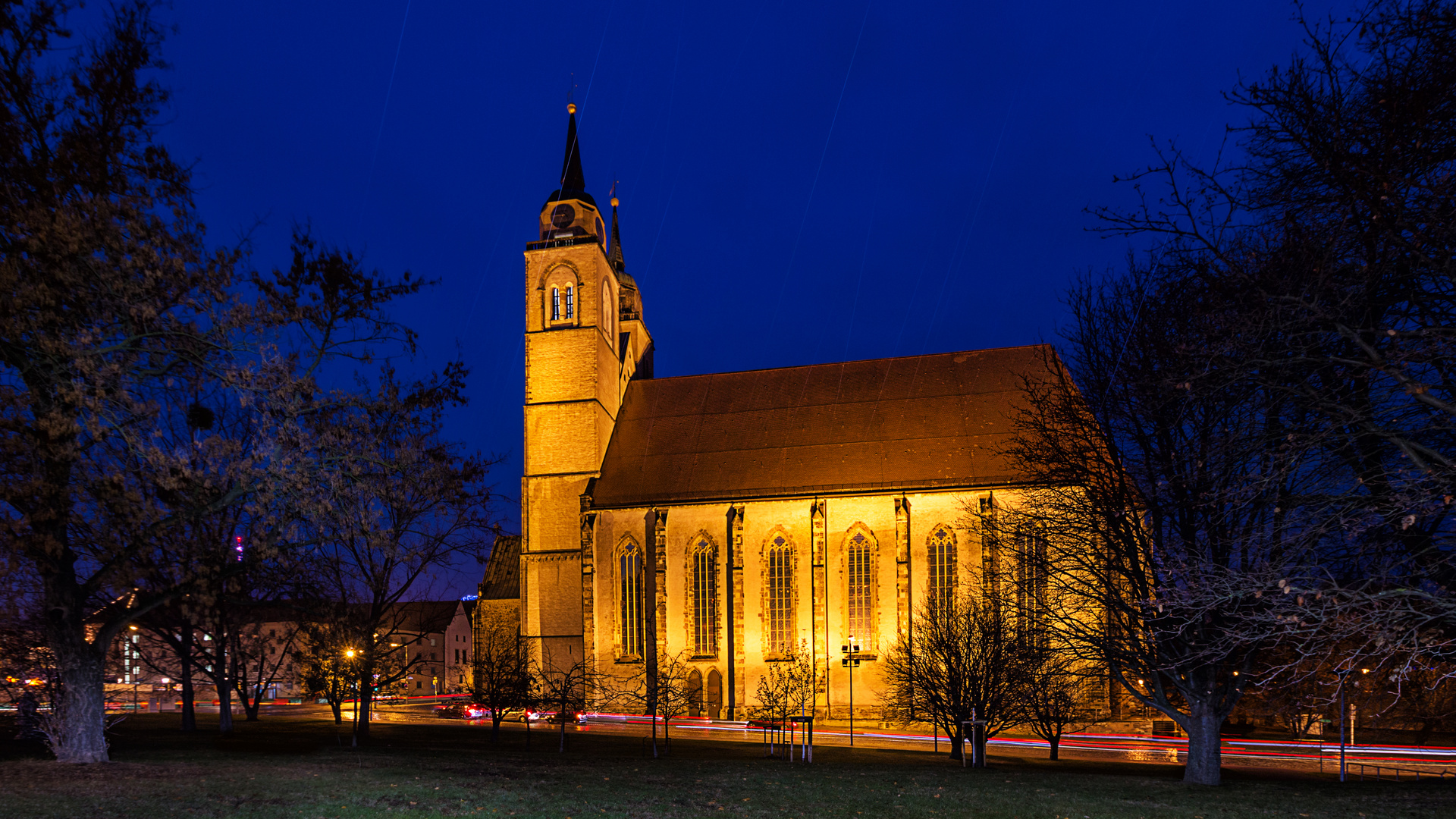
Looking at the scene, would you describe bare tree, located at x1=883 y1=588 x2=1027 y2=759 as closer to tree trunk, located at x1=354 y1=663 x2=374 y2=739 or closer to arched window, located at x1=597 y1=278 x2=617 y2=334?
tree trunk, located at x1=354 y1=663 x2=374 y2=739

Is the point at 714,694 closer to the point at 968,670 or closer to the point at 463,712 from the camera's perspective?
the point at 463,712

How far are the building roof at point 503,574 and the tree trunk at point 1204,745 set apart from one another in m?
36.2

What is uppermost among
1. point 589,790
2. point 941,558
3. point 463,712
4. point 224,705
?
point 941,558

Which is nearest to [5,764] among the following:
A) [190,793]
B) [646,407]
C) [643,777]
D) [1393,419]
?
[190,793]

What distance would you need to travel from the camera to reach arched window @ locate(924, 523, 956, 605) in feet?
128

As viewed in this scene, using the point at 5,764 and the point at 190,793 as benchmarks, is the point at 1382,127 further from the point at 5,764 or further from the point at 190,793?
→ the point at 5,764

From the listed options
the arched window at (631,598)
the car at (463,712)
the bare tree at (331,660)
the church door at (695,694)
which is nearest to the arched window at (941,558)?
the church door at (695,694)

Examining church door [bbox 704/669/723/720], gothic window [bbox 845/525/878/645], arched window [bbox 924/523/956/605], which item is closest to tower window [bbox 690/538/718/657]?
church door [bbox 704/669/723/720]

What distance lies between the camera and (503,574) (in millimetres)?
51125

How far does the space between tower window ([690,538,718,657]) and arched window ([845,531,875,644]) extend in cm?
583

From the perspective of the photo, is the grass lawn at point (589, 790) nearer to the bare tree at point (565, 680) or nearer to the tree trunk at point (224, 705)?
the tree trunk at point (224, 705)

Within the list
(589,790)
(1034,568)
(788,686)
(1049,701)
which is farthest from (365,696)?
(1049,701)

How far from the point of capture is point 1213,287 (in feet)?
34.2

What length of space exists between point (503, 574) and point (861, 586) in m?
20.9
